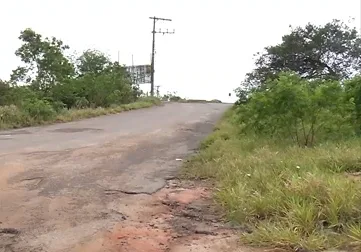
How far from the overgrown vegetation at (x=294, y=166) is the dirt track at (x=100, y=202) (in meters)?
0.41

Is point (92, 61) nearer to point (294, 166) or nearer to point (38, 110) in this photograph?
point (38, 110)

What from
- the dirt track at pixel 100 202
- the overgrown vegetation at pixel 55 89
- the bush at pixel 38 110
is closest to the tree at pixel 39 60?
the overgrown vegetation at pixel 55 89

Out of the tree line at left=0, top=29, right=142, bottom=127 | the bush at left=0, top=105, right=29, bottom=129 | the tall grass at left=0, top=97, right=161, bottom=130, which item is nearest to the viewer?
the bush at left=0, top=105, right=29, bottom=129

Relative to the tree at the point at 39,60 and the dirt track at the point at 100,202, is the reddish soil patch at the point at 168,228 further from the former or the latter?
the tree at the point at 39,60

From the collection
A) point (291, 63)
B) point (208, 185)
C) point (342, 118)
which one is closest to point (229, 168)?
point (208, 185)

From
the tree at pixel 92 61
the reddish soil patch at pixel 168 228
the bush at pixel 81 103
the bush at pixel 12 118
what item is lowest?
the reddish soil patch at pixel 168 228

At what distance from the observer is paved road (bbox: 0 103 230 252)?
4801 mm

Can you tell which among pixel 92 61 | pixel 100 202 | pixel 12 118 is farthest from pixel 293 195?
pixel 92 61

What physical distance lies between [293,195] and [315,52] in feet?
88.6

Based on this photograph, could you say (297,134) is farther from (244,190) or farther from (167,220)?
(167,220)

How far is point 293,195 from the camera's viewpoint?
5.05 m

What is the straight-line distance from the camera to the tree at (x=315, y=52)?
3053cm

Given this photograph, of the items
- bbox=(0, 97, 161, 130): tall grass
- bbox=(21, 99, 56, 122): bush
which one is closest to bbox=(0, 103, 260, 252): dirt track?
bbox=(0, 97, 161, 130): tall grass

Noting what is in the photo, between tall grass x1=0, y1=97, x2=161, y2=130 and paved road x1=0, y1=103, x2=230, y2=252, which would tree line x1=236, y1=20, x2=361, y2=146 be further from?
tall grass x1=0, y1=97, x2=161, y2=130
